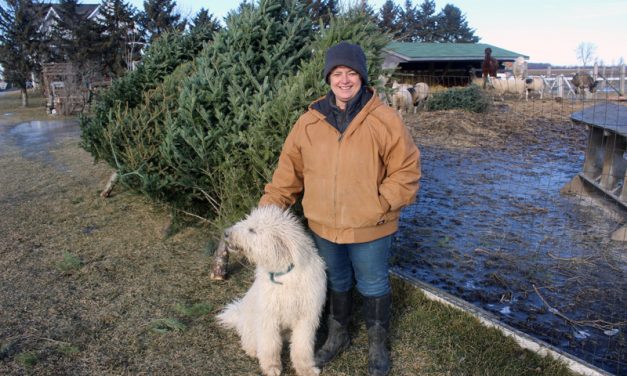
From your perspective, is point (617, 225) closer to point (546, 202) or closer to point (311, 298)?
point (546, 202)

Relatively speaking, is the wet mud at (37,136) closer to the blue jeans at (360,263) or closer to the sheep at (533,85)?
the blue jeans at (360,263)

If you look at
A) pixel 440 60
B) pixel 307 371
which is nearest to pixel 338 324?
pixel 307 371

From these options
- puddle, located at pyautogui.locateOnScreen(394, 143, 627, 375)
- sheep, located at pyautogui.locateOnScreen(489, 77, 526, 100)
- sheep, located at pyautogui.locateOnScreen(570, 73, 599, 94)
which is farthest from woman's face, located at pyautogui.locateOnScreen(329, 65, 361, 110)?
sheep, located at pyautogui.locateOnScreen(489, 77, 526, 100)

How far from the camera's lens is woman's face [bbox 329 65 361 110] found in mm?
3096

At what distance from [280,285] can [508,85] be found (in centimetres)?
2472

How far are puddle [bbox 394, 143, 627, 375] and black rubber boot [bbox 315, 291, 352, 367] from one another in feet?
5.10

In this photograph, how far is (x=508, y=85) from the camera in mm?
24922

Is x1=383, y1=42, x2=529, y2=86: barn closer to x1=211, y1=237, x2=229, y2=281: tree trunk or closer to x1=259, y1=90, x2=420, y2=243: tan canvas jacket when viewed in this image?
x1=211, y1=237, x2=229, y2=281: tree trunk

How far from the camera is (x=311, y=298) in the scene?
10.8ft

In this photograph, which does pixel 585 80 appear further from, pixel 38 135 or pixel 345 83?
pixel 345 83

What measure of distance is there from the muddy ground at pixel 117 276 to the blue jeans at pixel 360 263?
946 mm

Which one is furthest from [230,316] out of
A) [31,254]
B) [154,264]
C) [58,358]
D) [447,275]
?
[31,254]

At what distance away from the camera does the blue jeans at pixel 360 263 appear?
329cm

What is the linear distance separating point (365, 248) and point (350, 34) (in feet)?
7.24
